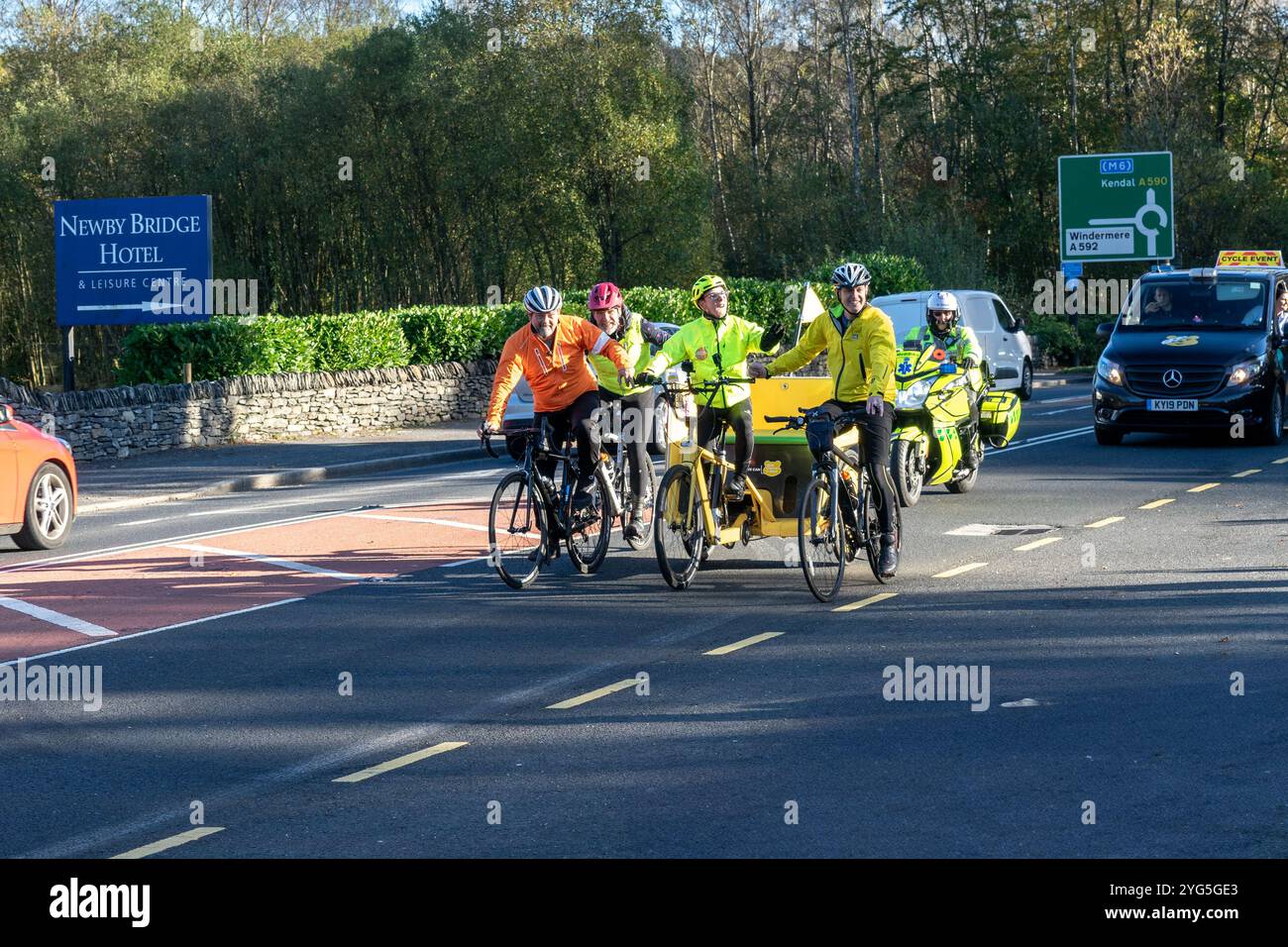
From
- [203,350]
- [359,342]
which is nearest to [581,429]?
[203,350]

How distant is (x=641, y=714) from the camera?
7996 mm

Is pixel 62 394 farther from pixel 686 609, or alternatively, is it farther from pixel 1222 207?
pixel 1222 207

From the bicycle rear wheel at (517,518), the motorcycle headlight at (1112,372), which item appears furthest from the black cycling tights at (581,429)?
the motorcycle headlight at (1112,372)

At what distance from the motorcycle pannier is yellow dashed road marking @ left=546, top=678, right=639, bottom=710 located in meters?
9.71

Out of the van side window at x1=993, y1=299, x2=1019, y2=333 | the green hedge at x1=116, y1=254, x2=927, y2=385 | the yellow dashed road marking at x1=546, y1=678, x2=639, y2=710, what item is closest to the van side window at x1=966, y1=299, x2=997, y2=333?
the van side window at x1=993, y1=299, x2=1019, y2=333

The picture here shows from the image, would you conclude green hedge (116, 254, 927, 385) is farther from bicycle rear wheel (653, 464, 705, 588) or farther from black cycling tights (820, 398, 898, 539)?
bicycle rear wheel (653, 464, 705, 588)

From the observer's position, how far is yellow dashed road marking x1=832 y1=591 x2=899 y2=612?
1077 centimetres

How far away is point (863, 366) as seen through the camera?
11484mm

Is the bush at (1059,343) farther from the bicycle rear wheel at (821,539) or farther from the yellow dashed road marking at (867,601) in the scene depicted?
the bicycle rear wheel at (821,539)

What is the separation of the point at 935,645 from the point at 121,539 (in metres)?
8.92

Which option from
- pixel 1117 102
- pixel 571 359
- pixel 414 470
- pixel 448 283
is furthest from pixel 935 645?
pixel 1117 102

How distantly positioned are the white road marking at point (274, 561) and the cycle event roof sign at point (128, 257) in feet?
43.7

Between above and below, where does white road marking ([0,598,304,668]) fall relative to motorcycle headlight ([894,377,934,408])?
below

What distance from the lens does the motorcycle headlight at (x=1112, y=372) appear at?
835 inches
